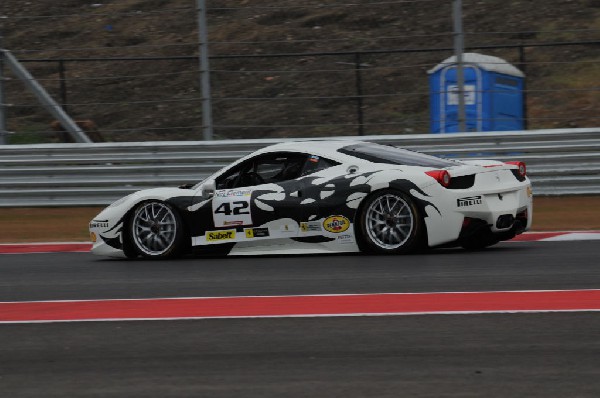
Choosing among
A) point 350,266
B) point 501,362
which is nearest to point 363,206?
point 350,266

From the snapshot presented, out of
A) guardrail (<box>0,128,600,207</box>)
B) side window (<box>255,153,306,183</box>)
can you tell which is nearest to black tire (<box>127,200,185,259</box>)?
side window (<box>255,153,306,183</box>)

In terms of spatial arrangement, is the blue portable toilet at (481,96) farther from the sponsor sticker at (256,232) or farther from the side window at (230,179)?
the sponsor sticker at (256,232)

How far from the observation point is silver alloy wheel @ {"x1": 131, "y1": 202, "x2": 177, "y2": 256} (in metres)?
11.3

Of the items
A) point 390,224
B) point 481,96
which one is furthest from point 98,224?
point 481,96

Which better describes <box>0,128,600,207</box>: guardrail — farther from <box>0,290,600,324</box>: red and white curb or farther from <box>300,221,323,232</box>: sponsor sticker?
<box>0,290,600,324</box>: red and white curb

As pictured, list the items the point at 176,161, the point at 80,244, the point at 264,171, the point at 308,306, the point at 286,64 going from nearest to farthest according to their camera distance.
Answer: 1. the point at 308,306
2. the point at 264,171
3. the point at 80,244
4. the point at 176,161
5. the point at 286,64

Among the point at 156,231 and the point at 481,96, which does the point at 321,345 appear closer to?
the point at 156,231

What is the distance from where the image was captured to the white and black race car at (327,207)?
10281 mm

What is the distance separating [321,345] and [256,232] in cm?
443

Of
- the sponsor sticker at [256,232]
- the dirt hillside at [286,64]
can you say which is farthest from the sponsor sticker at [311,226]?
the dirt hillside at [286,64]

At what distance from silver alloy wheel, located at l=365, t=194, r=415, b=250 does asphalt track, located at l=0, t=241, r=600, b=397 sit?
18.4 inches

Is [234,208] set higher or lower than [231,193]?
lower

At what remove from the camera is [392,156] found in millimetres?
10781

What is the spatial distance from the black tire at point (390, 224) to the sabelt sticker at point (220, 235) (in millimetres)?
1223
